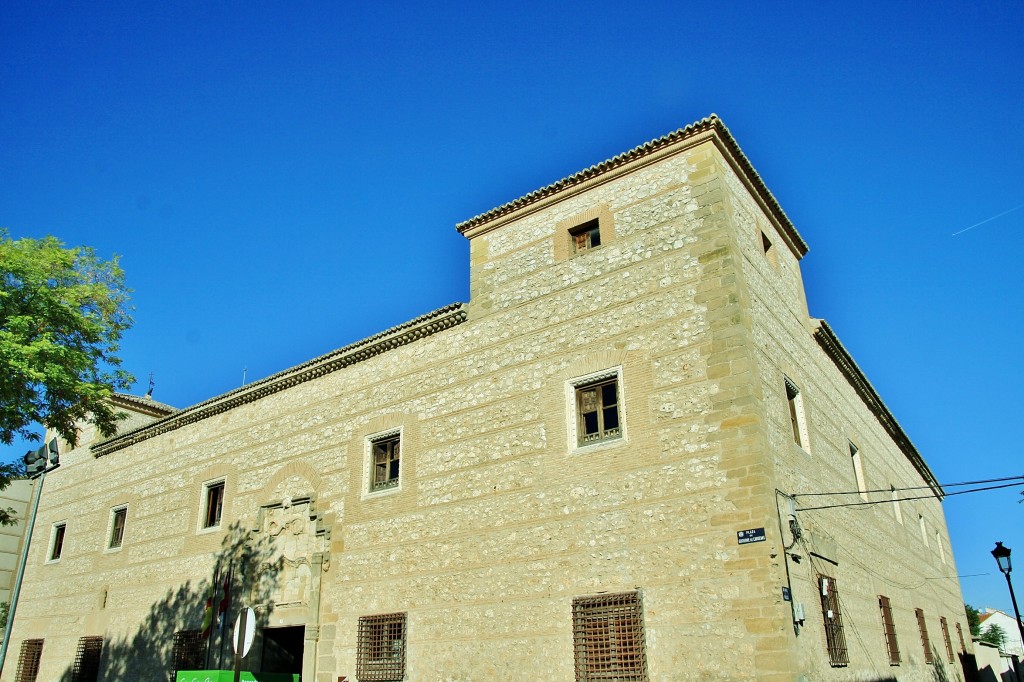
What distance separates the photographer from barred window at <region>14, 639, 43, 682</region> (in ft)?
61.0

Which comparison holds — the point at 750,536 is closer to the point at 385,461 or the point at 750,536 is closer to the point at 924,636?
the point at 385,461

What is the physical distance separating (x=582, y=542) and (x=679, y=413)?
89.7 inches

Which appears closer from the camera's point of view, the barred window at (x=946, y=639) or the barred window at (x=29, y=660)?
the barred window at (x=946, y=639)

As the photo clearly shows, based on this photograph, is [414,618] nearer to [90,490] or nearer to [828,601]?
[828,601]

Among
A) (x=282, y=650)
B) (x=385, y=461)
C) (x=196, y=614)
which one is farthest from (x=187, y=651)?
(x=385, y=461)

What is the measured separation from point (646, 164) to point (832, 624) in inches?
289

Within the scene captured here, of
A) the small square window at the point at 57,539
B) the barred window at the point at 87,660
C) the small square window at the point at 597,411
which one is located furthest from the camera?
the small square window at the point at 57,539

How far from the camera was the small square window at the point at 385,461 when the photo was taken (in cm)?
1350

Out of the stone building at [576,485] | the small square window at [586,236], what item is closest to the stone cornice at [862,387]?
the stone building at [576,485]

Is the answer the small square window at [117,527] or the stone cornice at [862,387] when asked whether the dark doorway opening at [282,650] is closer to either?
the small square window at [117,527]

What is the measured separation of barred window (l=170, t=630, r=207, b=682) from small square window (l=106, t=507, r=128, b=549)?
160 inches

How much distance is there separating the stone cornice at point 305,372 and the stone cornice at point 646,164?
181 cm

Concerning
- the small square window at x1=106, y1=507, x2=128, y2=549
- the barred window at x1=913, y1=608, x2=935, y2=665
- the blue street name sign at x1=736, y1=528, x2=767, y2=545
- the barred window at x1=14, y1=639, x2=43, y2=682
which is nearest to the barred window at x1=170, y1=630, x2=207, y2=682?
the small square window at x1=106, y1=507, x2=128, y2=549

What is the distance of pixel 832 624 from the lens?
10.2 metres
